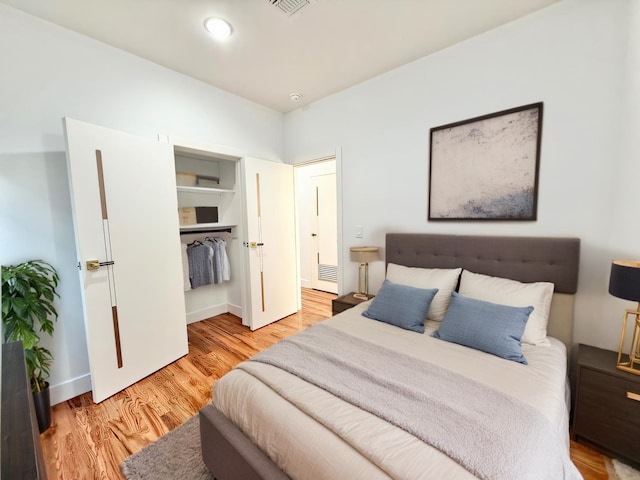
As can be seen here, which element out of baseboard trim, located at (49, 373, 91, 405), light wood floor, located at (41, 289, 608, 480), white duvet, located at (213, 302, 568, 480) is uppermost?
white duvet, located at (213, 302, 568, 480)

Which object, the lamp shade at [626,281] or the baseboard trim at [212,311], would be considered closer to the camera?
the lamp shade at [626,281]

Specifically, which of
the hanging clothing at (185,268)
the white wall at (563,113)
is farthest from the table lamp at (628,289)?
the hanging clothing at (185,268)

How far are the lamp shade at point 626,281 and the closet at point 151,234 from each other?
2.91 metres

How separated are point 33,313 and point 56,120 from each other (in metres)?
1.38

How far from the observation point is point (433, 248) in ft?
7.45

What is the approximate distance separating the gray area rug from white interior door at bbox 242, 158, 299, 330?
5.02 ft

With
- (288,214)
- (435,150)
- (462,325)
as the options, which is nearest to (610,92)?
(435,150)

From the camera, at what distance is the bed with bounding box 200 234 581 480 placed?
2.82 ft

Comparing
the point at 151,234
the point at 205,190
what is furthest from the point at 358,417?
the point at 205,190

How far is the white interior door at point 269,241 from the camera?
122 inches

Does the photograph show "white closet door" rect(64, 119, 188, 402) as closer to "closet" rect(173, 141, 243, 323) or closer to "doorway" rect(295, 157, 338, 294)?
"closet" rect(173, 141, 243, 323)

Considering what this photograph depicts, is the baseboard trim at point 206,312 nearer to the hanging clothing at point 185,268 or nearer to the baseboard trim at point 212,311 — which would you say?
the baseboard trim at point 212,311

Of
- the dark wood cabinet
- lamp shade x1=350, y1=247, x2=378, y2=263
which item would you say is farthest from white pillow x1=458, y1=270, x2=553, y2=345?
the dark wood cabinet

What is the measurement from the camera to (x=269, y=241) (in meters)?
3.29
